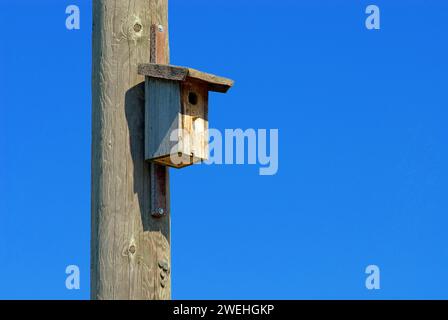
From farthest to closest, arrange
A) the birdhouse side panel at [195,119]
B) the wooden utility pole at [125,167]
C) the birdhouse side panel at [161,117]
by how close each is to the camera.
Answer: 1. the birdhouse side panel at [195,119]
2. the birdhouse side panel at [161,117]
3. the wooden utility pole at [125,167]

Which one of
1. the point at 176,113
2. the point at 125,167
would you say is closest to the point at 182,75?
the point at 176,113

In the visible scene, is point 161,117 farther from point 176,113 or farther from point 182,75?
point 182,75

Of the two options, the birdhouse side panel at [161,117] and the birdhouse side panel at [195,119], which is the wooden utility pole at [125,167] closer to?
the birdhouse side panel at [161,117]

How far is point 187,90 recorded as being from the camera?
5.91 meters

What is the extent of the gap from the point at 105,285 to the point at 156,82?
1.03 metres

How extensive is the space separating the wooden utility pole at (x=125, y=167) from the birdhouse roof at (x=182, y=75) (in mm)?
61

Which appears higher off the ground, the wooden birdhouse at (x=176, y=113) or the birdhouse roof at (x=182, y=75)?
Result: the birdhouse roof at (x=182, y=75)

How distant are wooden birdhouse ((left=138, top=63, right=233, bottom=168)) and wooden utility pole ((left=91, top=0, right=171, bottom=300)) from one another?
0.06 metres

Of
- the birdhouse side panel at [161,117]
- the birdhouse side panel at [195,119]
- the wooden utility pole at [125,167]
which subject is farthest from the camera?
the birdhouse side panel at [195,119]

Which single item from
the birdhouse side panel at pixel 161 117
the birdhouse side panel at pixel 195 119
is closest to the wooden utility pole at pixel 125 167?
the birdhouse side panel at pixel 161 117

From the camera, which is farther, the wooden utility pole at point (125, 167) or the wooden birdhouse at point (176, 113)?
the wooden birdhouse at point (176, 113)

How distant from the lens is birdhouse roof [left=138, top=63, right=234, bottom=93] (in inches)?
225

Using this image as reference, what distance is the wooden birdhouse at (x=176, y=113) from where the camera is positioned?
223 inches
